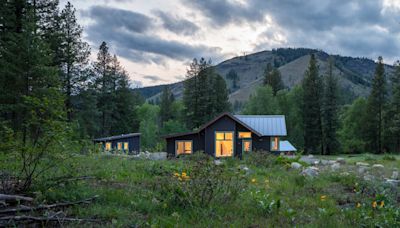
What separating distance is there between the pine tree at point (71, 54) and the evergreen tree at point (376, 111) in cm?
4102

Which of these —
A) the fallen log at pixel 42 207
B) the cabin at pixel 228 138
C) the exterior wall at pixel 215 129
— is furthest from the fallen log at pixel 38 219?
the exterior wall at pixel 215 129

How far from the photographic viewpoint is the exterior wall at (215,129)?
28172 mm

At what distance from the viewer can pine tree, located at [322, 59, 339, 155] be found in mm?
47438

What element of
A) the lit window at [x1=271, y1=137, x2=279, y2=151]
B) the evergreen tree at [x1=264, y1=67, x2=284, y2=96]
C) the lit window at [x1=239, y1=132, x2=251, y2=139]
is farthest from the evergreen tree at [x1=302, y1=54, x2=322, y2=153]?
the lit window at [x1=239, y1=132, x2=251, y2=139]

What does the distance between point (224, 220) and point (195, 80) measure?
46291 mm

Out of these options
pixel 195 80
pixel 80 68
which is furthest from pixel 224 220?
pixel 195 80

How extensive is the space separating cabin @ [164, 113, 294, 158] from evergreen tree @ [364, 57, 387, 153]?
82.6 feet

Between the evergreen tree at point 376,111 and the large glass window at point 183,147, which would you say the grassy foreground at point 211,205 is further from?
the evergreen tree at point 376,111

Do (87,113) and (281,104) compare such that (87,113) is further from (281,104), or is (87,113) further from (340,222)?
(281,104)

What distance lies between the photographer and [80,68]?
30891 mm

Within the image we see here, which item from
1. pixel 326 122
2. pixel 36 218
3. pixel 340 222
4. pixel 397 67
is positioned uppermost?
pixel 397 67

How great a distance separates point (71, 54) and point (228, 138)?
17.1 metres

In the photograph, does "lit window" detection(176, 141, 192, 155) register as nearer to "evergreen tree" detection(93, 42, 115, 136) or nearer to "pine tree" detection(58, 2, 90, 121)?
"pine tree" detection(58, 2, 90, 121)

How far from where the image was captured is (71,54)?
1158 inches
